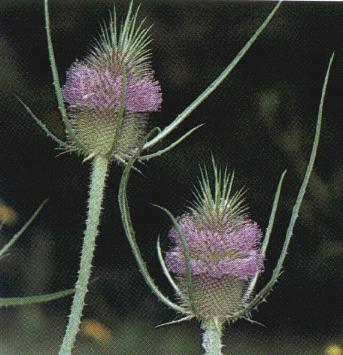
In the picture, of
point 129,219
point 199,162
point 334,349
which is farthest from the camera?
point 199,162

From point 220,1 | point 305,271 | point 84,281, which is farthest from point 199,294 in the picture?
point 305,271

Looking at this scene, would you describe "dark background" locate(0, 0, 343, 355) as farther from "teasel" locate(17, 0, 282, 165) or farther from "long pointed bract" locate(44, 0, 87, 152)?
"long pointed bract" locate(44, 0, 87, 152)

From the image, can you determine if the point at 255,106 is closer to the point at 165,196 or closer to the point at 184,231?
the point at 165,196

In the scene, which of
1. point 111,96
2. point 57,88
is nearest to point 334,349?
point 111,96

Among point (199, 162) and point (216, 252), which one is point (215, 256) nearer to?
point (216, 252)

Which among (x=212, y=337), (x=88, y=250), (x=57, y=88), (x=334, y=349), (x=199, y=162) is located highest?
(x=199, y=162)

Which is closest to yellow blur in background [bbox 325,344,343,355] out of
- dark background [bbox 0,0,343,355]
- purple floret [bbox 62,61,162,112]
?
dark background [bbox 0,0,343,355]
